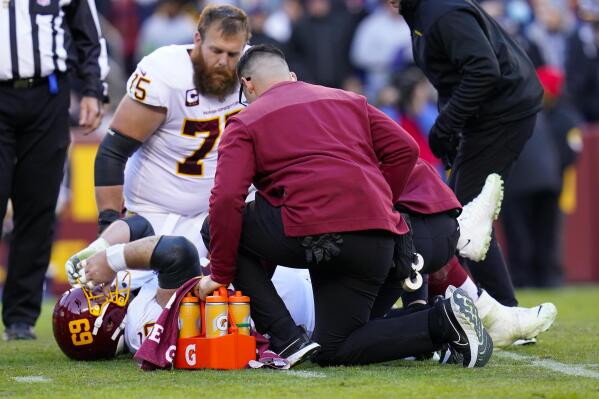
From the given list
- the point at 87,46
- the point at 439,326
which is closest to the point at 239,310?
the point at 439,326

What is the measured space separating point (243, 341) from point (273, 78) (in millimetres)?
1153

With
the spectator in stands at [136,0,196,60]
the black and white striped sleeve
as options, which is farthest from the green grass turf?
the spectator in stands at [136,0,196,60]

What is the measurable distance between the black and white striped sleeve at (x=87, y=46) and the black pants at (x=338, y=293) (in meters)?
2.13

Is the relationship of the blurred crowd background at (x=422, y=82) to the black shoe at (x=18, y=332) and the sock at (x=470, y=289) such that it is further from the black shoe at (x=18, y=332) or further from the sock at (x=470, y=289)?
the sock at (x=470, y=289)

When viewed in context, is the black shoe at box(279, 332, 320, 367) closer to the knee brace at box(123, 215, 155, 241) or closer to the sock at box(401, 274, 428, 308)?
the sock at box(401, 274, 428, 308)

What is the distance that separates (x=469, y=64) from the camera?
21.1 feet

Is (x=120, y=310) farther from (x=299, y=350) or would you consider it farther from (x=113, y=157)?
(x=299, y=350)

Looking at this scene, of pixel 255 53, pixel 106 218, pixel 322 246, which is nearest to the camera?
pixel 322 246

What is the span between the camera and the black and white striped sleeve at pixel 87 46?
7.20m

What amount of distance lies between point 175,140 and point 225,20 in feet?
2.46

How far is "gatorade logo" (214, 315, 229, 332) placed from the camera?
5.41 metres

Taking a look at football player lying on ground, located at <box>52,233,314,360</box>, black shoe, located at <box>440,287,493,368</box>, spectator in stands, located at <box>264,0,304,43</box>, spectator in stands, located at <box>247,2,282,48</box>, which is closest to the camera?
black shoe, located at <box>440,287,493,368</box>

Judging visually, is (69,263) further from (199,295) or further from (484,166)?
(484,166)

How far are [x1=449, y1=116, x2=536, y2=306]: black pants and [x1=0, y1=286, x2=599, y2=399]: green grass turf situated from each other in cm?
47
